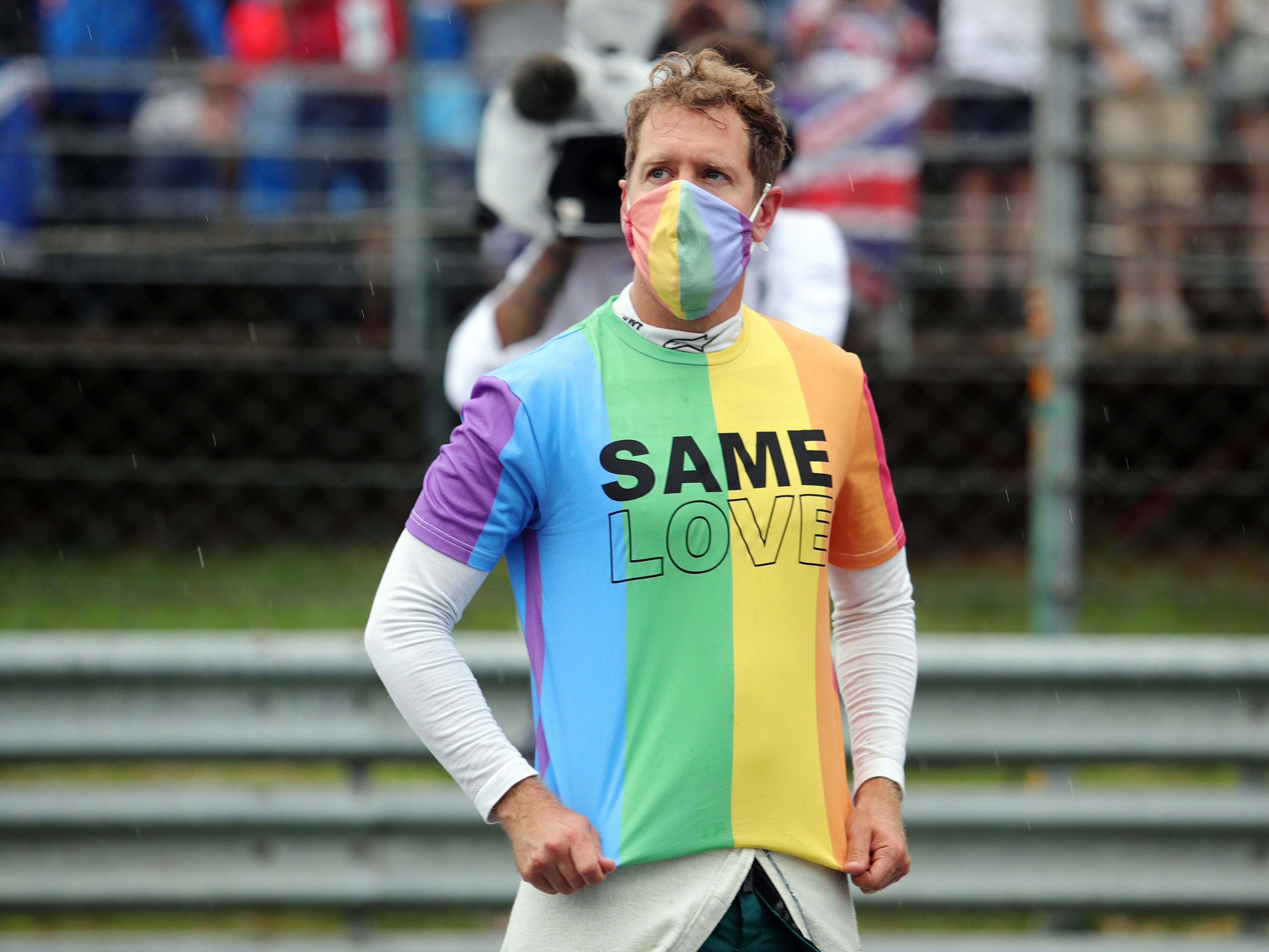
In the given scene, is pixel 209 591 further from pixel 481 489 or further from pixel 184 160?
pixel 481 489

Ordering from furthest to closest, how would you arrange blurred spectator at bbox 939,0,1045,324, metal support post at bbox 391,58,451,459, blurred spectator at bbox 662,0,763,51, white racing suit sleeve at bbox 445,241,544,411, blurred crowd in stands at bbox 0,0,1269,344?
blurred spectator at bbox 939,0,1045,324
blurred crowd in stands at bbox 0,0,1269,344
metal support post at bbox 391,58,451,459
blurred spectator at bbox 662,0,763,51
white racing suit sleeve at bbox 445,241,544,411

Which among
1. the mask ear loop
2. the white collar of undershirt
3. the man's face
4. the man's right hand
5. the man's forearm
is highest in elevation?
the man's face

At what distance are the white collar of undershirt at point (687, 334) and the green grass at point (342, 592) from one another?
3.16 meters

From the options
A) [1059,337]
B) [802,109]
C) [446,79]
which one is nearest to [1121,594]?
[1059,337]

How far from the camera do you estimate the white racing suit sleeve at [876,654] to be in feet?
6.48

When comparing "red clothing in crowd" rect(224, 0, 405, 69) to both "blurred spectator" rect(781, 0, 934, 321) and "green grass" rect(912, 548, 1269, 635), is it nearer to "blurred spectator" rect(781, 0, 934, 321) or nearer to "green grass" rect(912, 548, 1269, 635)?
"blurred spectator" rect(781, 0, 934, 321)

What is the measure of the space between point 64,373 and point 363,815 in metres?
3.28

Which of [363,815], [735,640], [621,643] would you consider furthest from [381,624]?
[363,815]

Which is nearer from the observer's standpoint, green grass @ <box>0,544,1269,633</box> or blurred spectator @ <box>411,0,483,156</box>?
blurred spectator @ <box>411,0,483,156</box>

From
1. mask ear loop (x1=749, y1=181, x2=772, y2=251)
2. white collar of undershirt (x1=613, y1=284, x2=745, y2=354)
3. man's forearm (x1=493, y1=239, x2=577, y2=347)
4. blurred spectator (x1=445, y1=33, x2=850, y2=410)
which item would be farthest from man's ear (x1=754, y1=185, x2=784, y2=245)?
man's forearm (x1=493, y1=239, x2=577, y2=347)

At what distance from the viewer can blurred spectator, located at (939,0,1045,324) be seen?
198 inches

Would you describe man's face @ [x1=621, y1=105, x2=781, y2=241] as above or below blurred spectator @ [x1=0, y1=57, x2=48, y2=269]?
below

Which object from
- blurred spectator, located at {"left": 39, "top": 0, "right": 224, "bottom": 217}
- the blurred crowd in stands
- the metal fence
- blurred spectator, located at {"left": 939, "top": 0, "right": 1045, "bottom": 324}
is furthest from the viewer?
blurred spectator, located at {"left": 39, "top": 0, "right": 224, "bottom": 217}

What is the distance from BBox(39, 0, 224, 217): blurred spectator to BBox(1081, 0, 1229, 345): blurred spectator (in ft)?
12.3
